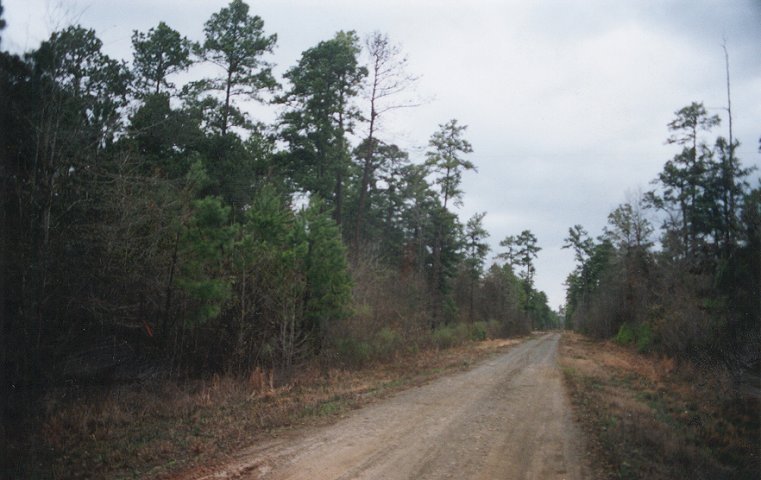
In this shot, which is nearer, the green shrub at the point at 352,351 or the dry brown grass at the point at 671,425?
the dry brown grass at the point at 671,425

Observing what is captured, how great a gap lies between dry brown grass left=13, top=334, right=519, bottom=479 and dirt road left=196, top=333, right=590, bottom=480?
725mm

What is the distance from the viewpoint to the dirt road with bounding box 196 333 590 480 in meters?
5.77

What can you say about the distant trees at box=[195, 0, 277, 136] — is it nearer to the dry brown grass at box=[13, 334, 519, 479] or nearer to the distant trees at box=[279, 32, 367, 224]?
the distant trees at box=[279, 32, 367, 224]

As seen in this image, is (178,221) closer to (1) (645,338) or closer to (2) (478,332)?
(1) (645,338)

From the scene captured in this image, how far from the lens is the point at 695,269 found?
1557 centimetres

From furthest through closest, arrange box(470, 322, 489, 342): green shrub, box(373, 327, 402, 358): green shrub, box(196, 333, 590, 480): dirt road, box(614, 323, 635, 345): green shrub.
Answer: box(470, 322, 489, 342): green shrub, box(614, 323, 635, 345): green shrub, box(373, 327, 402, 358): green shrub, box(196, 333, 590, 480): dirt road

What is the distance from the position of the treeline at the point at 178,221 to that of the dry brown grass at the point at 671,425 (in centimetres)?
793

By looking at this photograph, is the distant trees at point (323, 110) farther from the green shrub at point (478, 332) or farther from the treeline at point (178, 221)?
the green shrub at point (478, 332)

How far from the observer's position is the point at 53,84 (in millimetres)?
8023

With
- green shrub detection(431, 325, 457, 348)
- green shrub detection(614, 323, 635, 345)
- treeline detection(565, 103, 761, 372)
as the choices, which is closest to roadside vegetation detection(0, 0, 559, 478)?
green shrub detection(431, 325, 457, 348)

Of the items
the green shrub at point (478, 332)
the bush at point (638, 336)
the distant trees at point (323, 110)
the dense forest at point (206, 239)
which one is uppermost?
the distant trees at point (323, 110)

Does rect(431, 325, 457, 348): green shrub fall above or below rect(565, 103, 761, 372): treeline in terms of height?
below

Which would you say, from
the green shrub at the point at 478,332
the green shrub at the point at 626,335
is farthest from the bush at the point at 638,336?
the green shrub at the point at 478,332

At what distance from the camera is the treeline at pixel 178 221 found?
7957 mm
